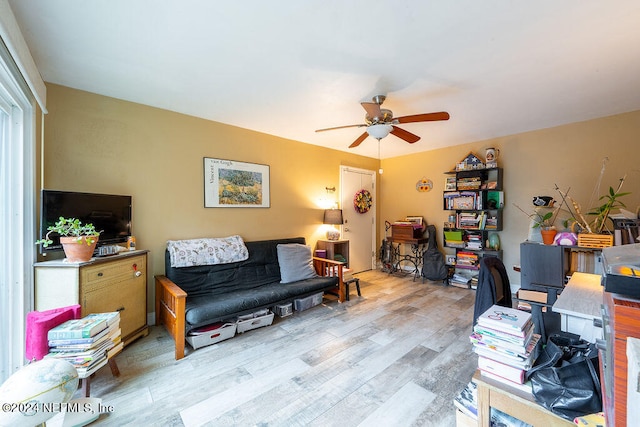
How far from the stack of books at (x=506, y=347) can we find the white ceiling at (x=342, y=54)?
172cm

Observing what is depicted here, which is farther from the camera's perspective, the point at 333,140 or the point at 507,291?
the point at 333,140

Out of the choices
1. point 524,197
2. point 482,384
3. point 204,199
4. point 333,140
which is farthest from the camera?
point 333,140

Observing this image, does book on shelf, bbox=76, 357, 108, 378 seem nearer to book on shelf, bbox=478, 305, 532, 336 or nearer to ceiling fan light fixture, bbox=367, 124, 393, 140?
book on shelf, bbox=478, 305, 532, 336

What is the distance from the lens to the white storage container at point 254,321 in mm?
2617

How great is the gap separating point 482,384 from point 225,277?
2.64m

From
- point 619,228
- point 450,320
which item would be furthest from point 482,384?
point 619,228

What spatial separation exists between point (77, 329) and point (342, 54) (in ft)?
8.73

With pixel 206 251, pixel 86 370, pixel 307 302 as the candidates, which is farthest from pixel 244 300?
pixel 86 370

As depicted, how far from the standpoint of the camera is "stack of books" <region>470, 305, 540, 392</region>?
99cm

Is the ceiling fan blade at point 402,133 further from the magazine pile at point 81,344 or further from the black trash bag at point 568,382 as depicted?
the magazine pile at point 81,344

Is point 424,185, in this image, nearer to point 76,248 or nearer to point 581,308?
point 581,308

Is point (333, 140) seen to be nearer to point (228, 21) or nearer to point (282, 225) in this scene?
point (282, 225)

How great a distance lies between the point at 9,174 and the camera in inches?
70.1

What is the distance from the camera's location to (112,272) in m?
2.16
